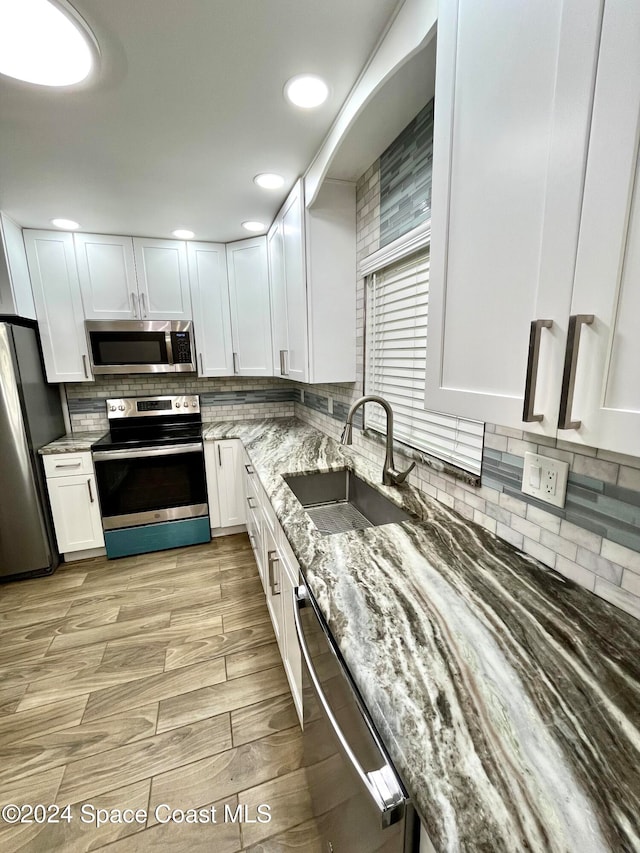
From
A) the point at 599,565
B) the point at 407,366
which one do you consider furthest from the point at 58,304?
the point at 599,565

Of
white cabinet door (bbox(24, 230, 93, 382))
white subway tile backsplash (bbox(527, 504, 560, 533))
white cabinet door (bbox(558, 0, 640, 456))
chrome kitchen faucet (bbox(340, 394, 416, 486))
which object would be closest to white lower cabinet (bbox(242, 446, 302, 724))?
chrome kitchen faucet (bbox(340, 394, 416, 486))

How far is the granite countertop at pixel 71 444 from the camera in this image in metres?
2.46

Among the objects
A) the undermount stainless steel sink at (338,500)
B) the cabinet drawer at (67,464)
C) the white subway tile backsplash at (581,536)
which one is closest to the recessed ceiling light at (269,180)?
the undermount stainless steel sink at (338,500)

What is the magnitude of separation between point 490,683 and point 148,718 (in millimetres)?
1568

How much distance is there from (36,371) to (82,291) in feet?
2.23

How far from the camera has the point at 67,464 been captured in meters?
2.50

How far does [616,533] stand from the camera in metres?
0.76

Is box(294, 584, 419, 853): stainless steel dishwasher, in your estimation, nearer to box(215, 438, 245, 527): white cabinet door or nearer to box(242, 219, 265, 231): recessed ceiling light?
box(215, 438, 245, 527): white cabinet door

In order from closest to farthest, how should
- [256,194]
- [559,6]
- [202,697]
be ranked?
[559,6], [202,697], [256,194]

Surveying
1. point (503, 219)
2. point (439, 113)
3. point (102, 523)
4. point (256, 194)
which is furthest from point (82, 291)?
point (503, 219)

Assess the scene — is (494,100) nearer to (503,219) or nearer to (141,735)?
(503,219)

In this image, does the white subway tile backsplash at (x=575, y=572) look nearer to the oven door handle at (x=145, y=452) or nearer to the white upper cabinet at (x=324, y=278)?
the white upper cabinet at (x=324, y=278)

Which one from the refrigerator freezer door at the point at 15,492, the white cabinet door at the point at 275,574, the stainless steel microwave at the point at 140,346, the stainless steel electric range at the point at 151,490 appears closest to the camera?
→ the white cabinet door at the point at 275,574

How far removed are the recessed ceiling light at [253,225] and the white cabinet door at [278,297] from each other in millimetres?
71
